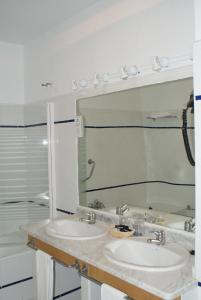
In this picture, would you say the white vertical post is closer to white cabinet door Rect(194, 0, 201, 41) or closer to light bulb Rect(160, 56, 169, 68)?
light bulb Rect(160, 56, 169, 68)

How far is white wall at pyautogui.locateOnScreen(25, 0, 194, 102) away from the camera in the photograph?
1.71m

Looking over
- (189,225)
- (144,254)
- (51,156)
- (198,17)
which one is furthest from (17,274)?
(198,17)

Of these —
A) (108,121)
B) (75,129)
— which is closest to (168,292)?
(108,121)

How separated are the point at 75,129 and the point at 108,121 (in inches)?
13.8

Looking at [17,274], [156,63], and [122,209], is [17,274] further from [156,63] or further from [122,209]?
[156,63]

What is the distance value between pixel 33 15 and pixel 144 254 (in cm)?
211

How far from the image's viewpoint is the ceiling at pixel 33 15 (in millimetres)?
2277

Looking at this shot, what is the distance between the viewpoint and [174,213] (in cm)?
181

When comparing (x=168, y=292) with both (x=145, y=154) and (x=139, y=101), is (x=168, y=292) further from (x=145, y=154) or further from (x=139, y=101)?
(x=139, y=101)

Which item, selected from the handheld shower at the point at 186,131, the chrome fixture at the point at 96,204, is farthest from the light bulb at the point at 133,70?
the chrome fixture at the point at 96,204

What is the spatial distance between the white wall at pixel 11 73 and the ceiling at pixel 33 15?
228 mm

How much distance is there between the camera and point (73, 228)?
2170mm

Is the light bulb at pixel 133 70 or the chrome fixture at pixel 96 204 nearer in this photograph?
the light bulb at pixel 133 70

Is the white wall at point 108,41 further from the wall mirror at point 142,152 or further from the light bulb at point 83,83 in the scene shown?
the wall mirror at point 142,152
